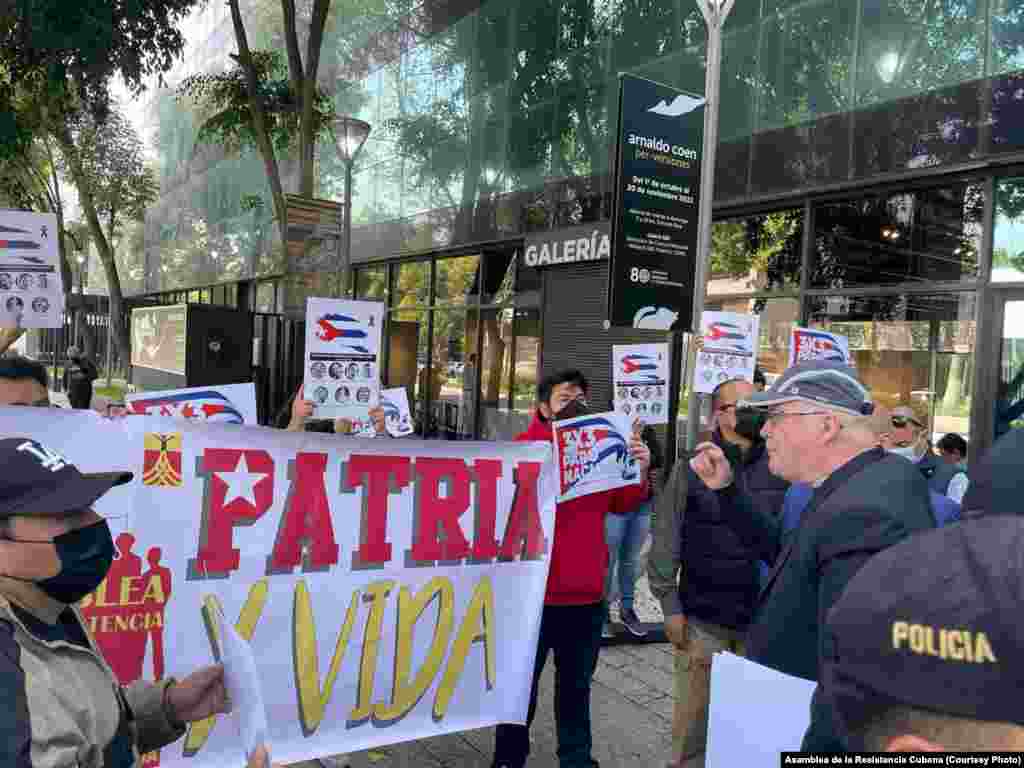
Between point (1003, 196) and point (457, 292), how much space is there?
8.79 m

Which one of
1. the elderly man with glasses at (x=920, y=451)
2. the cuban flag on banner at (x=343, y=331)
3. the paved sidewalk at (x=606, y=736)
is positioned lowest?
the paved sidewalk at (x=606, y=736)

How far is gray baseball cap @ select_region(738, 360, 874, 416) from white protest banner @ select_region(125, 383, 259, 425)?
2571 millimetres

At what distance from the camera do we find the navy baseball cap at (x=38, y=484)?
1.58 meters

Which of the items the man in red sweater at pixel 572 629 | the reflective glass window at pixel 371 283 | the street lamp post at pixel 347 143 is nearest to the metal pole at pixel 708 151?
the man in red sweater at pixel 572 629

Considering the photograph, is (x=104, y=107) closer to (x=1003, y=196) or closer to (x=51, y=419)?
(x=51, y=419)

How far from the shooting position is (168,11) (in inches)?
471

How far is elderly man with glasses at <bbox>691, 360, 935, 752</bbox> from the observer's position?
1966mm

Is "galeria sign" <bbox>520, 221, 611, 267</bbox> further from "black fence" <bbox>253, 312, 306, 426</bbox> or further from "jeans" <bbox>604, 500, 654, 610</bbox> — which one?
"black fence" <bbox>253, 312, 306, 426</bbox>

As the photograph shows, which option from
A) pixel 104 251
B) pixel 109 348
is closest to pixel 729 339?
pixel 104 251

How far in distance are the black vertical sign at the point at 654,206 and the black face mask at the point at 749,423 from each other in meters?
2.20

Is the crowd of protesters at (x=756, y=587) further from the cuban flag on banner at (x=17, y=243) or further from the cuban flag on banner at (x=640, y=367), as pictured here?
the cuban flag on banner at (x=17, y=243)

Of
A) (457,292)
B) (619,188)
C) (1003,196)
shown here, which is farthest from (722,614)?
(457,292)

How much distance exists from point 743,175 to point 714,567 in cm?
704

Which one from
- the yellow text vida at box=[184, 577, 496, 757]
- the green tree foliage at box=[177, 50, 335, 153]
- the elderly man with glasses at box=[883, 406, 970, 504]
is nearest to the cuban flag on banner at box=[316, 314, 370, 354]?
the yellow text vida at box=[184, 577, 496, 757]
